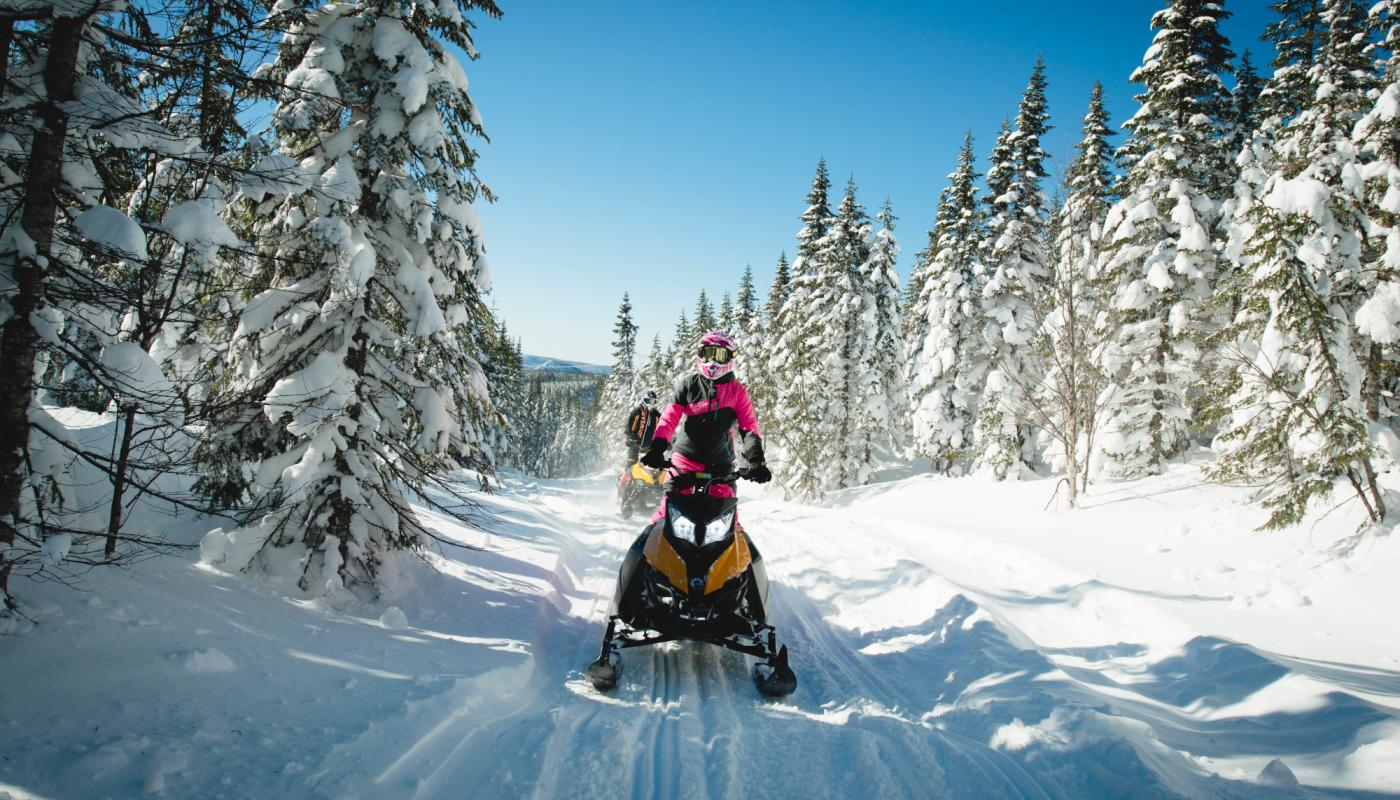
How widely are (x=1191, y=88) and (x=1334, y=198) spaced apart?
843cm

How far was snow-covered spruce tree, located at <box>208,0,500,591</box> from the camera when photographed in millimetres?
5703

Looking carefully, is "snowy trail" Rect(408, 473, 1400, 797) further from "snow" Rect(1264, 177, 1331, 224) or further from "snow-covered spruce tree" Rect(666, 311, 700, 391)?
"snow-covered spruce tree" Rect(666, 311, 700, 391)

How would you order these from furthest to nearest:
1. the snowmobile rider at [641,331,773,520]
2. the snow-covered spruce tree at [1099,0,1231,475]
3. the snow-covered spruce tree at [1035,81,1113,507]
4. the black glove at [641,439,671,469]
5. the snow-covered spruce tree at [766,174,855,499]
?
1. the snow-covered spruce tree at [766,174,855,499]
2. the snow-covered spruce tree at [1099,0,1231,475]
3. the snow-covered spruce tree at [1035,81,1113,507]
4. the snowmobile rider at [641,331,773,520]
5. the black glove at [641,439,671,469]

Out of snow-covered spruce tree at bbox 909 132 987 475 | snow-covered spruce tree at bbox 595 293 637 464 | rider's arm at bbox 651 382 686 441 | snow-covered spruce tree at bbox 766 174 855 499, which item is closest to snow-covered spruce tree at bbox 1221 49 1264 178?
snow-covered spruce tree at bbox 909 132 987 475

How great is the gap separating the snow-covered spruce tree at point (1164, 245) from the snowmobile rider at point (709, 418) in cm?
1514

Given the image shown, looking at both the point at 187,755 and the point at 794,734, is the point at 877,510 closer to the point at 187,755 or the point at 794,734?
the point at 794,734

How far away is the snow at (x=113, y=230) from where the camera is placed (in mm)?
3379

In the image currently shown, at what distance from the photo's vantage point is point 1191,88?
16641 mm

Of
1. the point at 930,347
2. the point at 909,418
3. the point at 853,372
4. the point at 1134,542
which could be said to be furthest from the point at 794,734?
the point at 909,418

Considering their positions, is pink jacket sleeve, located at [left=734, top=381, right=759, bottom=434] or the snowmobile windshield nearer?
the snowmobile windshield

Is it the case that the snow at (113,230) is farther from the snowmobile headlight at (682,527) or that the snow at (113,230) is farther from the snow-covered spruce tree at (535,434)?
the snow-covered spruce tree at (535,434)

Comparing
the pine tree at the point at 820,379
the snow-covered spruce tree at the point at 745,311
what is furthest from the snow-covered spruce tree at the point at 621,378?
the pine tree at the point at 820,379

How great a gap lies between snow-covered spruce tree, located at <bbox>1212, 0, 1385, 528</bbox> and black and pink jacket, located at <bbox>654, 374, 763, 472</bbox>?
1011cm

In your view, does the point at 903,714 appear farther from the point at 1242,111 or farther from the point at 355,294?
the point at 1242,111
